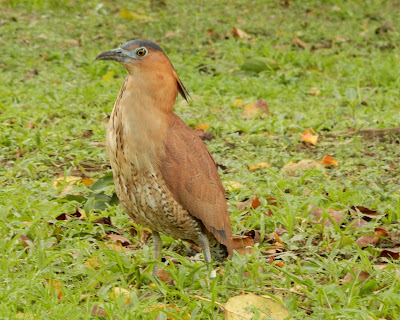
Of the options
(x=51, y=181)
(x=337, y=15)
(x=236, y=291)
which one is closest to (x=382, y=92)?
(x=337, y=15)

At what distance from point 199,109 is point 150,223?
3.53 metres

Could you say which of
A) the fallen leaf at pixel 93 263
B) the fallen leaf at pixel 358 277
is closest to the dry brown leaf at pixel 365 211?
the fallen leaf at pixel 358 277

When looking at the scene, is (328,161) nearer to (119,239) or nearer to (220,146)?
(220,146)

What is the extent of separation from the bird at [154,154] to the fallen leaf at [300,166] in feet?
5.90

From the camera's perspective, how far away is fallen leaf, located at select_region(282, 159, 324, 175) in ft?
18.3

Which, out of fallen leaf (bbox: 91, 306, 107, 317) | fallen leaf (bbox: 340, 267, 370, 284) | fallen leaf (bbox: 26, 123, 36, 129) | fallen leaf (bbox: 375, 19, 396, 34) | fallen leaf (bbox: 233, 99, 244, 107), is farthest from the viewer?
fallen leaf (bbox: 375, 19, 396, 34)

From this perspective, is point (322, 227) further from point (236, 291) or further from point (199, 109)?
point (199, 109)

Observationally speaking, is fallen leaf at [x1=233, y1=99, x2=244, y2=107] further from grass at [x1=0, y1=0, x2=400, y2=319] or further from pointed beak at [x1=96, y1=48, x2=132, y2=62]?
pointed beak at [x1=96, y1=48, x2=132, y2=62]

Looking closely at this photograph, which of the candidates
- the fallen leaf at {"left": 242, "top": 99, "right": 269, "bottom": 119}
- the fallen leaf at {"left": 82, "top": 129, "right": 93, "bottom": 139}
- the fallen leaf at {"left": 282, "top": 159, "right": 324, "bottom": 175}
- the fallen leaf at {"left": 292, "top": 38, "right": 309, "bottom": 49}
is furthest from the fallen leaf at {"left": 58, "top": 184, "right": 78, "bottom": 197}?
the fallen leaf at {"left": 292, "top": 38, "right": 309, "bottom": 49}

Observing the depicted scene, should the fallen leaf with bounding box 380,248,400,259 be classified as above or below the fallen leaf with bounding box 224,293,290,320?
below

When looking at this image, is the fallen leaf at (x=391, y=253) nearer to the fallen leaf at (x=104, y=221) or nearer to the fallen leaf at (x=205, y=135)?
the fallen leaf at (x=104, y=221)

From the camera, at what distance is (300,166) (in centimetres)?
561

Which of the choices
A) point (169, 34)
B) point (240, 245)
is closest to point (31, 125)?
point (240, 245)

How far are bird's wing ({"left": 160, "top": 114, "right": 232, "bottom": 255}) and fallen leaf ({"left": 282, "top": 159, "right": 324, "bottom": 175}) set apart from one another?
166 centimetres
